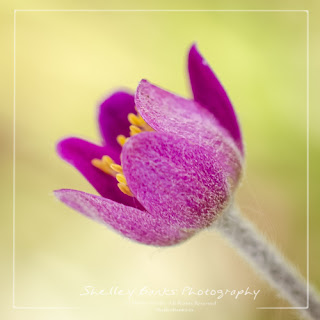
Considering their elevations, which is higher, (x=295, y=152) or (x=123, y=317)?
(x=295, y=152)

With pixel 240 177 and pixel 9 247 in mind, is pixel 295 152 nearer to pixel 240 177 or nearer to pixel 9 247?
pixel 240 177

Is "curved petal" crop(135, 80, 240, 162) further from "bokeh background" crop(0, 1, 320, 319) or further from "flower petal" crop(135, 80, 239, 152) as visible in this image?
"bokeh background" crop(0, 1, 320, 319)

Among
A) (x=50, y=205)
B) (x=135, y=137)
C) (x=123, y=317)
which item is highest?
(x=135, y=137)

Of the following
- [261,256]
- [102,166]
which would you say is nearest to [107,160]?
[102,166]

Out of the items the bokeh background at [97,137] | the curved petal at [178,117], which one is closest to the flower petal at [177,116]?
the curved petal at [178,117]

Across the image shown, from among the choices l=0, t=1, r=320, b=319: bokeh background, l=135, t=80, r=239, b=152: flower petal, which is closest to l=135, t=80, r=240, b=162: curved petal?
l=135, t=80, r=239, b=152: flower petal

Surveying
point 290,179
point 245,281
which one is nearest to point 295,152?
point 290,179

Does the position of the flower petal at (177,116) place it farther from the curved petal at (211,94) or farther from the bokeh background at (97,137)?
the bokeh background at (97,137)
